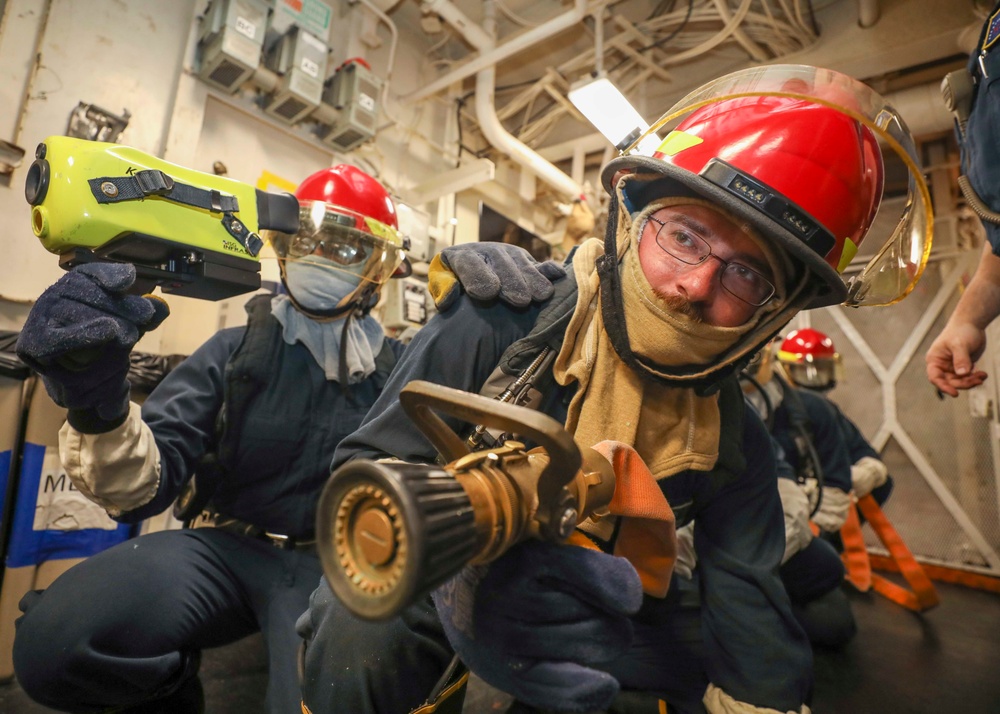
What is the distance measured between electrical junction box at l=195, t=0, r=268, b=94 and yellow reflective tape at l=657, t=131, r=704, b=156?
284 cm

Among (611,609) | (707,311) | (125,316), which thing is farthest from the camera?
(707,311)

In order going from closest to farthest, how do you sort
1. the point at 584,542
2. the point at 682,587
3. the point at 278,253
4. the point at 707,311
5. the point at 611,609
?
the point at 611,609 < the point at 584,542 < the point at 707,311 < the point at 682,587 < the point at 278,253

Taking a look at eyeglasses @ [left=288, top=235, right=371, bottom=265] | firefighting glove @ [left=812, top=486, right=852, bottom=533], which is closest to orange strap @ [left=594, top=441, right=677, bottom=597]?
eyeglasses @ [left=288, top=235, right=371, bottom=265]

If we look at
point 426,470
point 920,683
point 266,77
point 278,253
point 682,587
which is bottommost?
point 920,683

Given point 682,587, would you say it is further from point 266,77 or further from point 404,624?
point 266,77

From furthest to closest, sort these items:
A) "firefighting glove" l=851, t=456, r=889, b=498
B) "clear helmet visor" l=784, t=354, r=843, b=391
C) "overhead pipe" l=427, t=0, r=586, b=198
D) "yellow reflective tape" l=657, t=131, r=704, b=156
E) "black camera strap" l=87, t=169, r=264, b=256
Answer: "clear helmet visor" l=784, t=354, r=843, b=391 → "overhead pipe" l=427, t=0, r=586, b=198 → "firefighting glove" l=851, t=456, r=889, b=498 → "yellow reflective tape" l=657, t=131, r=704, b=156 → "black camera strap" l=87, t=169, r=264, b=256

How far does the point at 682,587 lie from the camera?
1.44 metres

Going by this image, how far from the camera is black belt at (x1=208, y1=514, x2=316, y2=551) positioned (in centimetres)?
151

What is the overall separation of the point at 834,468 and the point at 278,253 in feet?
11.6

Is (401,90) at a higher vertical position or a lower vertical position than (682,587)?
higher

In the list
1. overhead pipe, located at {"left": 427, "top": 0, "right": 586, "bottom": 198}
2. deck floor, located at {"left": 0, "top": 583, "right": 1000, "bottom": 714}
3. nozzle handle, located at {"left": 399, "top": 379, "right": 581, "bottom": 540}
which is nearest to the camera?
nozzle handle, located at {"left": 399, "top": 379, "right": 581, "bottom": 540}

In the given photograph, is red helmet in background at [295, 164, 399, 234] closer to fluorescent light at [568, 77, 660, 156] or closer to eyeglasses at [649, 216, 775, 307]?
fluorescent light at [568, 77, 660, 156]

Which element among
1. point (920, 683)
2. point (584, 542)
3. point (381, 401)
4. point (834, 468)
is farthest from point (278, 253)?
point (834, 468)

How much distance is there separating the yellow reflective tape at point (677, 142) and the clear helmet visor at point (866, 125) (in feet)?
0.13
